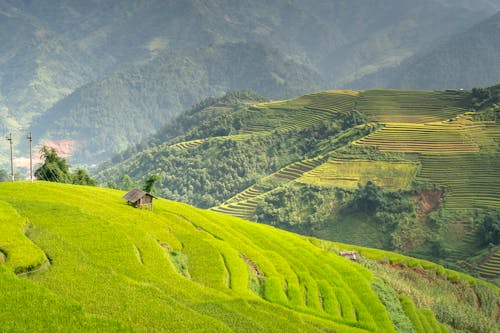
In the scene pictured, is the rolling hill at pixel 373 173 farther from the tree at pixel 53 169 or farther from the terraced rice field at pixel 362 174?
the tree at pixel 53 169

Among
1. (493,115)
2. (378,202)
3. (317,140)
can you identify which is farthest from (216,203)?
(493,115)

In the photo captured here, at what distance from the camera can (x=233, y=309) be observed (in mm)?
20906

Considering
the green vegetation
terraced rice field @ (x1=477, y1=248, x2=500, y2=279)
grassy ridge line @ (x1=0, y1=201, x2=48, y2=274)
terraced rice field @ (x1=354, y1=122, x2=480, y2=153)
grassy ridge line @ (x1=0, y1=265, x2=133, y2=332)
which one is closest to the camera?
grassy ridge line @ (x1=0, y1=265, x2=133, y2=332)

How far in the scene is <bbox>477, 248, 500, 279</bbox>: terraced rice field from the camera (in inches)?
2753

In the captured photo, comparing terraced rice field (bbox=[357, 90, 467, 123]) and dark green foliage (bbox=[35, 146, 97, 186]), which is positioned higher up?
terraced rice field (bbox=[357, 90, 467, 123])

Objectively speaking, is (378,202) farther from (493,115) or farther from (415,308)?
(415,308)

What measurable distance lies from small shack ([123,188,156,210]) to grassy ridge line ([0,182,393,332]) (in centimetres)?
64

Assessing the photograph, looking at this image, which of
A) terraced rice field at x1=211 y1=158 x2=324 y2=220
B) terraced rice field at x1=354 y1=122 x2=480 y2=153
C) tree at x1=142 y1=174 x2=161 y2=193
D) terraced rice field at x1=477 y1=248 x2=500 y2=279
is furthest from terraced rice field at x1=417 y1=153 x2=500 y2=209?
tree at x1=142 y1=174 x2=161 y2=193

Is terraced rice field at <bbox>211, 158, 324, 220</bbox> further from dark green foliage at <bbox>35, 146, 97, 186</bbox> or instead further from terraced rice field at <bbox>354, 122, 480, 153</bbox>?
dark green foliage at <bbox>35, 146, 97, 186</bbox>

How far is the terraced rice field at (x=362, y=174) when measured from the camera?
96188mm

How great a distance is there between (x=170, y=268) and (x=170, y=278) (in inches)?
49.7

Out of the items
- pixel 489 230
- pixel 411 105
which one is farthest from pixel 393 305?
pixel 411 105

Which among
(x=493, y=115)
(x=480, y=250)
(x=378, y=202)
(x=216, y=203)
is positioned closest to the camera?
(x=480, y=250)

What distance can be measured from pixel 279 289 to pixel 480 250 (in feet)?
190
